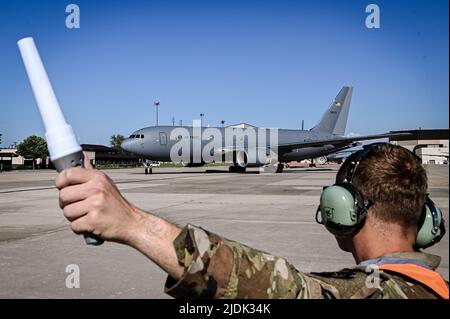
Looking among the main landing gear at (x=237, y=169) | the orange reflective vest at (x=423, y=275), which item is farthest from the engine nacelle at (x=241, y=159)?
the orange reflective vest at (x=423, y=275)

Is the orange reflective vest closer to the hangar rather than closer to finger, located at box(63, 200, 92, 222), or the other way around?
the hangar

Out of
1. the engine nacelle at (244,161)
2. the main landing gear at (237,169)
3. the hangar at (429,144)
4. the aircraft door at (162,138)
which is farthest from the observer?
the main landing gear at (237,169)

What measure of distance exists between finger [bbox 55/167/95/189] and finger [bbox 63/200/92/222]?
0.17 feet

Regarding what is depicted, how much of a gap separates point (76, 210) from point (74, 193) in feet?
0.14

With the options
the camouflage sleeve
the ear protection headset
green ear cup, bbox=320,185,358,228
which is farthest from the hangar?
the camouflage sleeve

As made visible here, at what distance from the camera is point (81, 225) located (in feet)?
3.61

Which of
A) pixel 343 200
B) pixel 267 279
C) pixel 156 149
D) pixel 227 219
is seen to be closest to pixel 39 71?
pixel 267 279

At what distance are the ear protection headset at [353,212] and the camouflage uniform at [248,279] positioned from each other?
0.26 meters

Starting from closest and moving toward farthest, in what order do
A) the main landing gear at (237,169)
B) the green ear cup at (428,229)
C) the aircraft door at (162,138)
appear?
the green ear cup at (428,229), the aircraft door at (162,138), the main landing gear at (237,169)

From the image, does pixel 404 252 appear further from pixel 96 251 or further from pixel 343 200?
pixel 96 251

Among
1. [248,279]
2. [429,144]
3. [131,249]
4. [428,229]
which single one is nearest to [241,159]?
[131,249]

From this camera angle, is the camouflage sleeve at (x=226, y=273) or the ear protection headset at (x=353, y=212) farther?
the ear protection headset at (x=353, y=212)

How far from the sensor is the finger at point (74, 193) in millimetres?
1101

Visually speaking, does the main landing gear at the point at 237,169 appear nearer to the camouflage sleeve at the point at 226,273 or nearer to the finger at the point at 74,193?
the camouflage sleeve at the point at 226,273
